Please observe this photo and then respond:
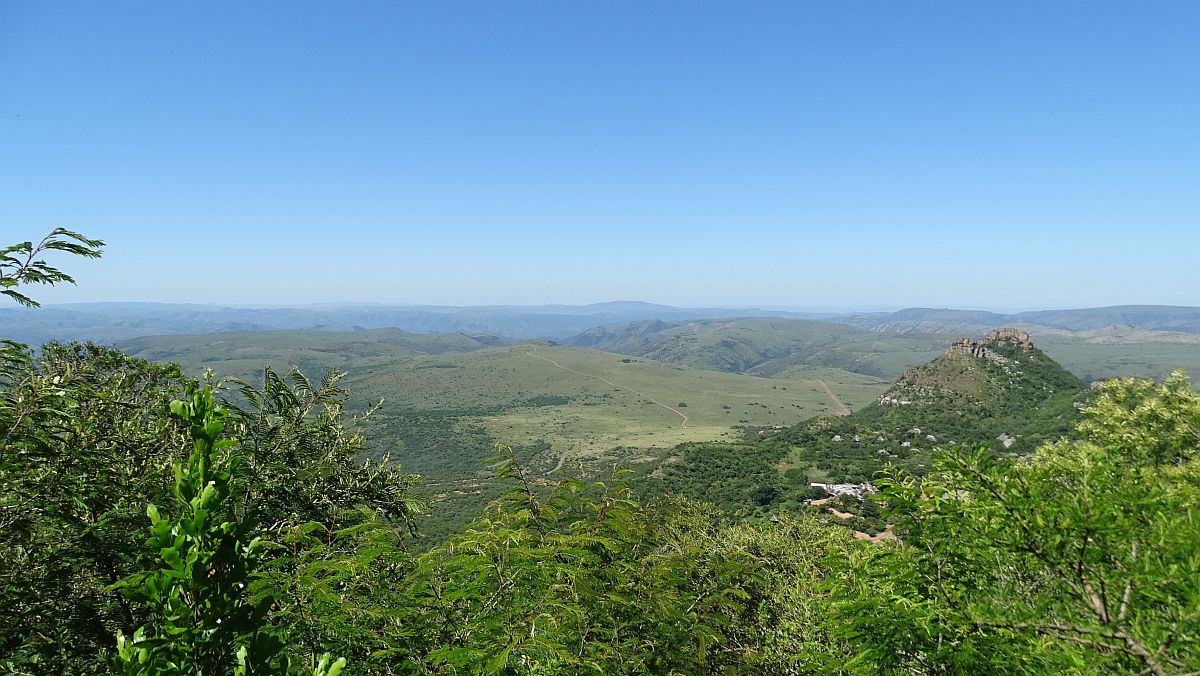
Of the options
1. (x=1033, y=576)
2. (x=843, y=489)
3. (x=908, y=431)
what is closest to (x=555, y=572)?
(x=1033, y=576)

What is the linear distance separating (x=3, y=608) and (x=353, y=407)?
201781 mm

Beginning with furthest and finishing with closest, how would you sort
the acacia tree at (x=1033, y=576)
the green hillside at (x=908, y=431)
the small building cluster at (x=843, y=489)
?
the green hillside at (x=908, y=431) < the small building cluster at (x=843, y=489) < the acacia tree at (x=1033, y=576)

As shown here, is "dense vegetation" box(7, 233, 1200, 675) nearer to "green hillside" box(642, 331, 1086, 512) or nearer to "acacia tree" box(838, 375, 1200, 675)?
"acacia tree" box(838, 375, 1200, 675)

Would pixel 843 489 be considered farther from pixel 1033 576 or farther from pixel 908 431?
pixel 1033 576

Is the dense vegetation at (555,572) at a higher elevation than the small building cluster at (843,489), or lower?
higher

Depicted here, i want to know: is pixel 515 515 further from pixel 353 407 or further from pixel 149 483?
pixel 353 407

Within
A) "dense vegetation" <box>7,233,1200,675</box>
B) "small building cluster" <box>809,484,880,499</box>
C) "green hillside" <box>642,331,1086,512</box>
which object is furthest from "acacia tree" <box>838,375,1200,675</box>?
"small building cluster" <box>809,484,880,499</box>

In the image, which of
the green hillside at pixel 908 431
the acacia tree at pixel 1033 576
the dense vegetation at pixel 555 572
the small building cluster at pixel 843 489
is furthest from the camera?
the green hillside at pixel 908 431

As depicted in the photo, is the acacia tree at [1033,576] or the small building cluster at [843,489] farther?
the small building cluster at [843,489]

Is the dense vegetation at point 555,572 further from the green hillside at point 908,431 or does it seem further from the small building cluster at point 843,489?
the small building cluster at point 843,489

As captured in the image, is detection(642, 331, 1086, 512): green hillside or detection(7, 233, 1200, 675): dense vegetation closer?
detection(7, 233, 1200, 675): dense vegetation

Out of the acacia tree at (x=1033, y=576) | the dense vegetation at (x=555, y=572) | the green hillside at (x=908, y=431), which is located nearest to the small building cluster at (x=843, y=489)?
the green hillside at (x=908, y=431)

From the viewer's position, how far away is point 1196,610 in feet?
14.9

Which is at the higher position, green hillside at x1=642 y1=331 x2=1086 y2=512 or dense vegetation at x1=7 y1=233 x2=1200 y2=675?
dense vegetation at x1=7 y1=233 x2=1200 y2=675
